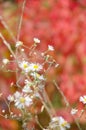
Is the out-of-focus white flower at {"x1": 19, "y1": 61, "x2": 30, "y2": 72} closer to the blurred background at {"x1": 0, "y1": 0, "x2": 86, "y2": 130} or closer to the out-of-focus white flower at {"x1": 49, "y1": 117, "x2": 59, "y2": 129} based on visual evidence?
the out-of-focus white flower at {"x1": 49, "y1": 117, "x2": 59, "y2": 129}

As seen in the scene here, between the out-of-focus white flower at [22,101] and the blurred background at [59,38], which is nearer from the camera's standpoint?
the out-of-focus white flower at [22,101]

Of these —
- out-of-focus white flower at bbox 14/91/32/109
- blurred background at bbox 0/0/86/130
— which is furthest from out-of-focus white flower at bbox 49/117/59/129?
blurred background at bbox 0/0/86/130

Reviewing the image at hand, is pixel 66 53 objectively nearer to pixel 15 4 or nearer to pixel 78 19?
pixel 78 19

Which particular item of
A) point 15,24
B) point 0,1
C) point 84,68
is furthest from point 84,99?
point 0,1

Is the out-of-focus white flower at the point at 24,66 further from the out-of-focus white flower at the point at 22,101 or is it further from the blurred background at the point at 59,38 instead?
the blurred background at the point at 59,38

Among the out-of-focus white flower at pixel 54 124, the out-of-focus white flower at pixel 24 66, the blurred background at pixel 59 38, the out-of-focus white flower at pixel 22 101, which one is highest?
the blurred background at pixel 59 38

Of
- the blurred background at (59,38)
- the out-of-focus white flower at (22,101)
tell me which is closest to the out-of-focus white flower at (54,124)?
the out-of-focus white flower at (22,101)

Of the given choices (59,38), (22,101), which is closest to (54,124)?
(22,101)

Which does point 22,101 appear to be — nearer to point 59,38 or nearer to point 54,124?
point 54,124
